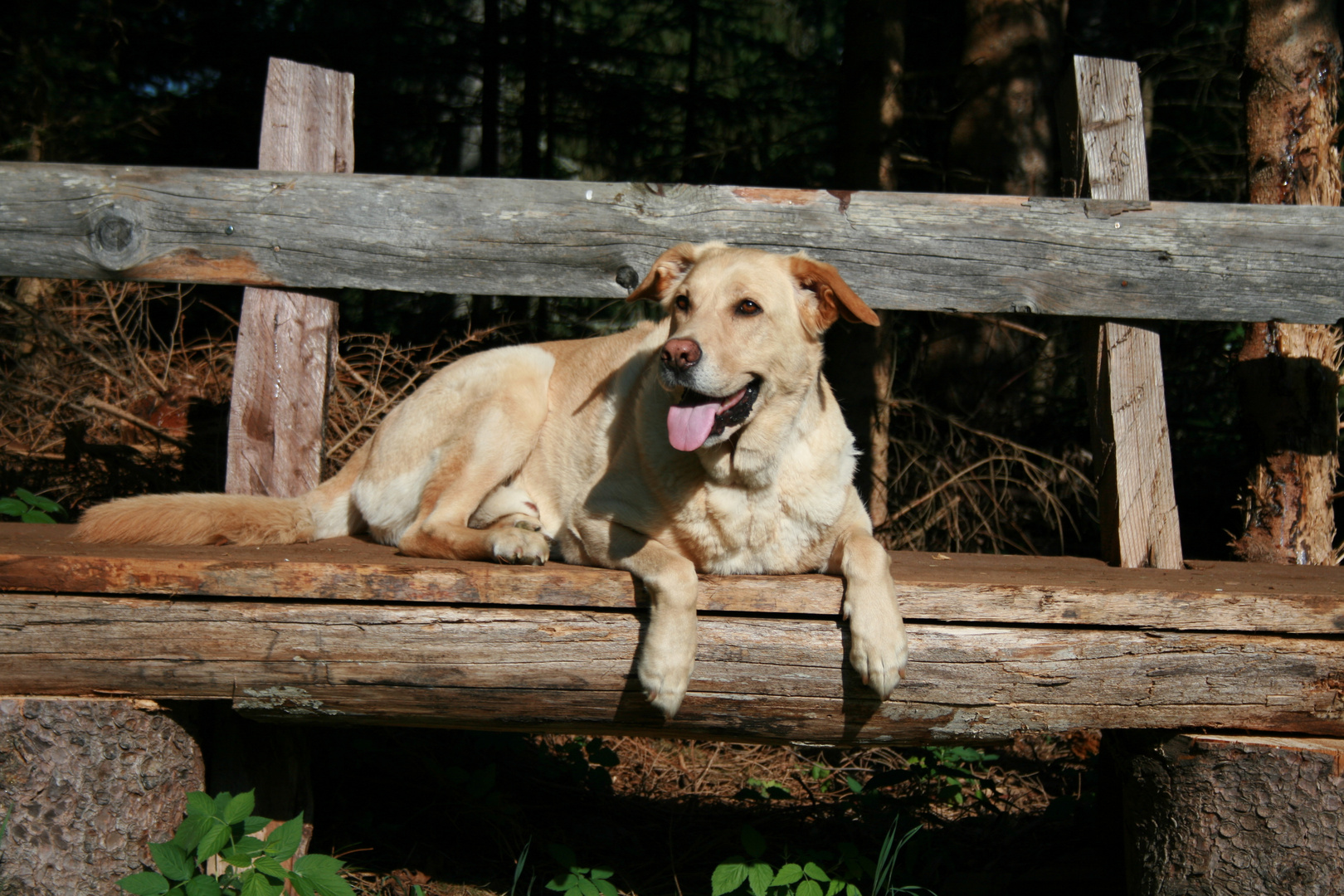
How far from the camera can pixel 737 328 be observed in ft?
8.03

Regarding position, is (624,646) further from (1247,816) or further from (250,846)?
(1247,816)

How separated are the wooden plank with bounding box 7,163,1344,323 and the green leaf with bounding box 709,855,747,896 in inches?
69.9

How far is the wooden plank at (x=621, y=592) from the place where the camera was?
2236 mm

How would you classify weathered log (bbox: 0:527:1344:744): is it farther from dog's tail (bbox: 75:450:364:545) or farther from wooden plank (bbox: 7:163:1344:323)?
wooden plank (bbox: 7:163:1344:323)

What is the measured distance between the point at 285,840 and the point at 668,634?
107 centimetres

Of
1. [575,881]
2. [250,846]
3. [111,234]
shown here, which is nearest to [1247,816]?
[575,881]

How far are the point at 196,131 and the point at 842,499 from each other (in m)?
5.76

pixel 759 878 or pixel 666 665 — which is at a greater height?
pixel 666 665

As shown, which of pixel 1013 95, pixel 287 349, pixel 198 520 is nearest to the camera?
pixel 198 520

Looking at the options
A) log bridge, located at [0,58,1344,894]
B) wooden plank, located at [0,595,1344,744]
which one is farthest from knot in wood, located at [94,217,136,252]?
wooden plank, located at [0,595,1344,744]

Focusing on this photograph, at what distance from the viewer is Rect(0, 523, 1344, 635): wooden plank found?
2236 millimetres

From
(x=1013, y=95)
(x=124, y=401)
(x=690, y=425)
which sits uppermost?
(x=1013, y=95)

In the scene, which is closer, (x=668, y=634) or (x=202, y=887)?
(x=202, y=887)

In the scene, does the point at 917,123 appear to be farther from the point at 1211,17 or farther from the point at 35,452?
the point at 35,452
